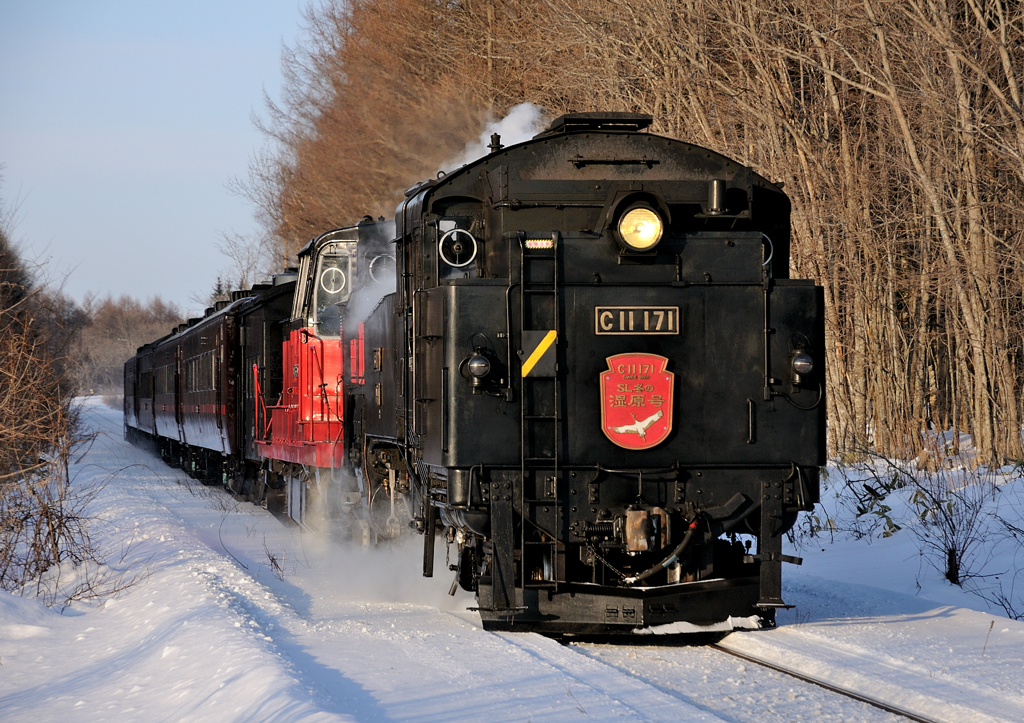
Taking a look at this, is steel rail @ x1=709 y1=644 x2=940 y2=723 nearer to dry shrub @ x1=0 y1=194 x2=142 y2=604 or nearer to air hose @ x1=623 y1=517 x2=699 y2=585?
air hose @ x1=623 y1=517 x2=699 y2=585

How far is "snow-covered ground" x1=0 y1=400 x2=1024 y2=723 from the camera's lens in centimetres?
538

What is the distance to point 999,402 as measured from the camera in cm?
1587

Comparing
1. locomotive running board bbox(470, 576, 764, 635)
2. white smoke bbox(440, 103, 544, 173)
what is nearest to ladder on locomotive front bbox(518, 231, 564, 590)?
locomotive running board bbox(470, 576, 764, 635)

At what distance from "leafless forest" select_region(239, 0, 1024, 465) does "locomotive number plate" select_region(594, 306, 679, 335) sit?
8.08m

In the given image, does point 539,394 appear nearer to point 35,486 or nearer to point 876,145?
point 35,486

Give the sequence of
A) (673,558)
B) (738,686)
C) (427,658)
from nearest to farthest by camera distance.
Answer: (738,686), (427,658), (673,558)

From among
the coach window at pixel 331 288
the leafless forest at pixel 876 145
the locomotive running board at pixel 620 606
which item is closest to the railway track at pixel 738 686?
the locomotive running board at pixel 620 606

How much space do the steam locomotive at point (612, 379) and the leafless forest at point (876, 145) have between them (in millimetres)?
7549

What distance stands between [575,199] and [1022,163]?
26.6 feet

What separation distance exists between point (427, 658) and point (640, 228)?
2.91 m

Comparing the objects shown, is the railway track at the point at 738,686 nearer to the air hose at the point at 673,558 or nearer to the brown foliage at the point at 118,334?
the air hose at the point at 673,558

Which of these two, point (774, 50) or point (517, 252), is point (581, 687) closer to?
point (517, 252)

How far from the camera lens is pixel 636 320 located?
6.88 metres

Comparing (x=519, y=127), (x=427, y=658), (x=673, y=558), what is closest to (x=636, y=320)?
(x=673, y=558)
